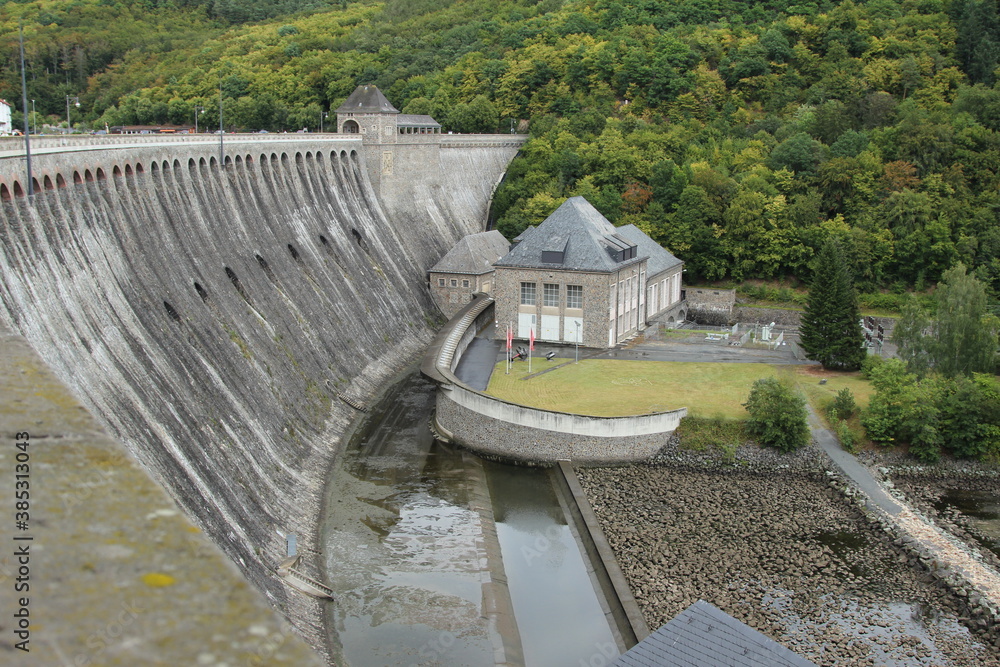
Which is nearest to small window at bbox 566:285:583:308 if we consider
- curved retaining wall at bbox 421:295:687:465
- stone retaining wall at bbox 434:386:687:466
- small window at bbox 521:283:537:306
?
small window at bbox 521:283:537:306

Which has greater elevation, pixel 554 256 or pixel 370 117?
pixel 370 117

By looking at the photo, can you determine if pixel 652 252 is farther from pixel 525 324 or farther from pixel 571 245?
pixel 525 324

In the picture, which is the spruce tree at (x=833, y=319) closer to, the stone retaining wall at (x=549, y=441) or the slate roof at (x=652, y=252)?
the stone retaining wall at (x=549, y=441)

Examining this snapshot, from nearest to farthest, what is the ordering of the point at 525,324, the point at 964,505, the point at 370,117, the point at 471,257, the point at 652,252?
the point at 964,505 → the point at 525,324 → the point at 652,252 → the point at 471,257 → the point at 370,117

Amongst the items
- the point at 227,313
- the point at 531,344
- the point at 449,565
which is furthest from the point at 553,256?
the point at 449,565

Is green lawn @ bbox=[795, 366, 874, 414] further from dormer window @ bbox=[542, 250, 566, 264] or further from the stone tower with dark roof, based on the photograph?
the stone tower with dark roof

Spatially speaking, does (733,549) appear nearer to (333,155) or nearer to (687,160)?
(333,155)
